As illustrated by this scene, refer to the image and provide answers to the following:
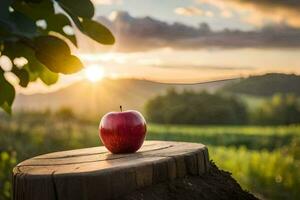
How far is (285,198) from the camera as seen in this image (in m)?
7.43

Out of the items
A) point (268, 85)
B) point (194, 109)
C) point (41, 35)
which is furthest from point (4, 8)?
point (194, 109)

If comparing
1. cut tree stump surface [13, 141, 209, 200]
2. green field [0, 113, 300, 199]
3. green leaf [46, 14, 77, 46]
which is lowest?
green field [0, 113, 300, 199]

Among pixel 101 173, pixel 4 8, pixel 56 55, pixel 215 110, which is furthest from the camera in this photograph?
pixel 215 110

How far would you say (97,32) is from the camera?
196cm

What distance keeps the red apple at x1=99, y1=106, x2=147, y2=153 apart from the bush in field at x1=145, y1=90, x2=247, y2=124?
353 inches

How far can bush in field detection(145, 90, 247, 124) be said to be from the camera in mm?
12320

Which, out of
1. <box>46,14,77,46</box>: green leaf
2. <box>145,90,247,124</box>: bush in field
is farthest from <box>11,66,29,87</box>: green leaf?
<box>145,90,247,124</box>: bush in field

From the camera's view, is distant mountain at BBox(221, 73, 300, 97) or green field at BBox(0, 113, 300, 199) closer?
green field at BBox(0, 113, 300, 199)

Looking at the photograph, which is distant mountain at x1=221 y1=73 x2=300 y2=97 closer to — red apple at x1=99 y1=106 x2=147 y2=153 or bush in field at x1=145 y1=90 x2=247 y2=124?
bush in field at x1=145 y1=90 x2=247 y2=124

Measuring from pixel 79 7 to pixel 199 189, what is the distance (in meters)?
1.33

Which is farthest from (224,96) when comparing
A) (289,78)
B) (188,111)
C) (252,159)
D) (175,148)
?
(175,148)

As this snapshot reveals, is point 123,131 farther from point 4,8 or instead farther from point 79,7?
point 4,8

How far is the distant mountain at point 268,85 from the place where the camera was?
11.4 meters

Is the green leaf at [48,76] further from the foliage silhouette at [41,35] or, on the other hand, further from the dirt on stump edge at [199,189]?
the dirt on stump edge at [199,189]
